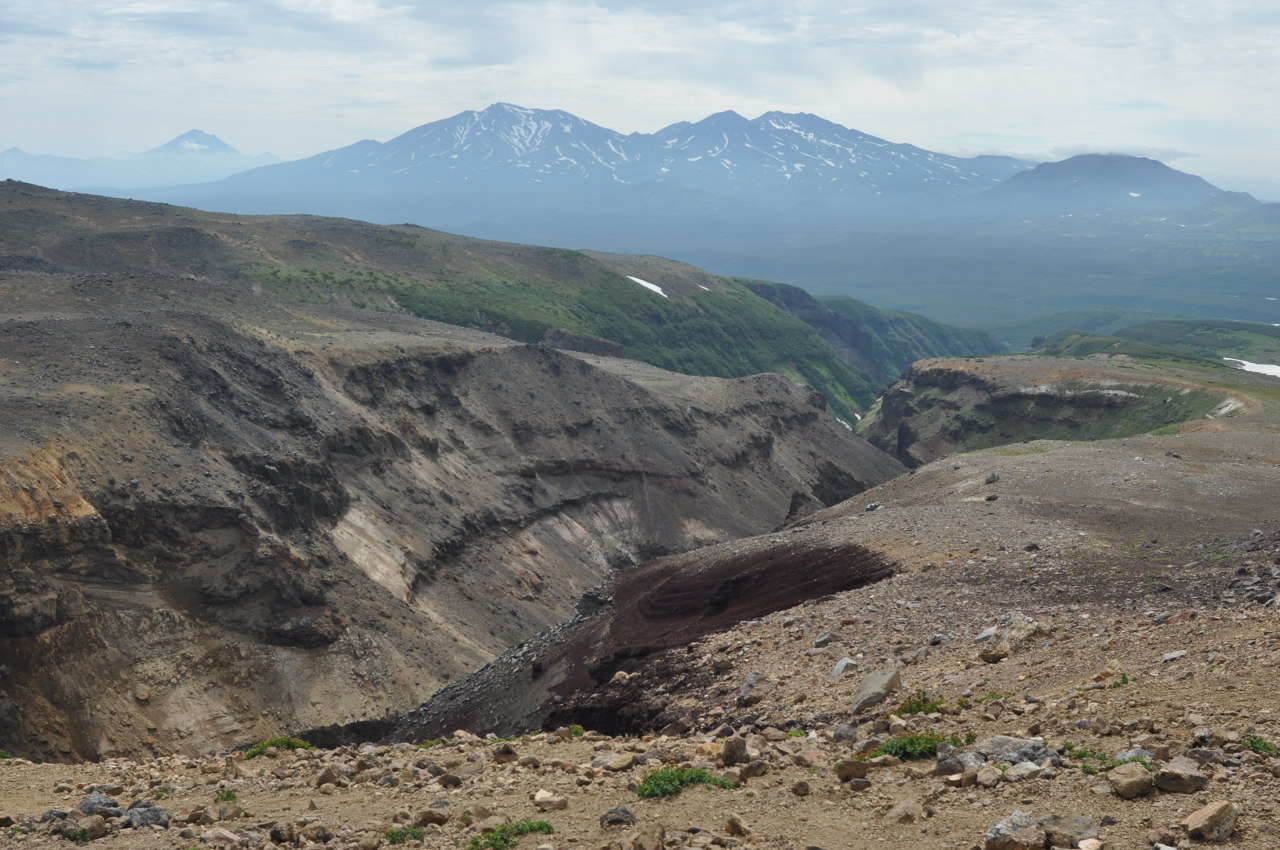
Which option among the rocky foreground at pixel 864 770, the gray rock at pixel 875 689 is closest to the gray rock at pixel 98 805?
the rocky foreground at pixel 864 770

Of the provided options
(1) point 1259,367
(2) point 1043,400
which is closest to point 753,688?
(2) point 1043,400

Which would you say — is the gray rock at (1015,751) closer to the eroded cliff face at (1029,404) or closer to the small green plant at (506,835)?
the small green plant at (506,835)

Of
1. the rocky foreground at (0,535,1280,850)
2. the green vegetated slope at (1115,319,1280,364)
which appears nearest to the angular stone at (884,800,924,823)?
the rocky foreground at (0,535,1280,850)

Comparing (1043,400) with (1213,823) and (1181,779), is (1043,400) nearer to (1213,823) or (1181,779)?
(1181,779)

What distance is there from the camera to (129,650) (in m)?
34.7

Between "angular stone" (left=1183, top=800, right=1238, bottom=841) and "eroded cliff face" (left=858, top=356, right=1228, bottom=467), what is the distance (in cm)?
7387

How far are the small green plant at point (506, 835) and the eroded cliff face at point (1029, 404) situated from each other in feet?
246

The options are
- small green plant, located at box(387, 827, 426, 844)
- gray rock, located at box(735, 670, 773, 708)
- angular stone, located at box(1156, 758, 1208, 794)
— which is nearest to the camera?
angular stone, located at box(1156, 758, 1208, 794)

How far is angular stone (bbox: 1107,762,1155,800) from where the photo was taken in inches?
464

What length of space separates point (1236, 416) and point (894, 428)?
1603 inches

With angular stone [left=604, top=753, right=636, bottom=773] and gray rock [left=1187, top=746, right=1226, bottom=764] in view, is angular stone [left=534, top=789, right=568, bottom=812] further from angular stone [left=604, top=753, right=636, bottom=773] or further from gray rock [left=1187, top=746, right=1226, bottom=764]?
gray rock [left=1187, top=746, right=1226, bottom=764]

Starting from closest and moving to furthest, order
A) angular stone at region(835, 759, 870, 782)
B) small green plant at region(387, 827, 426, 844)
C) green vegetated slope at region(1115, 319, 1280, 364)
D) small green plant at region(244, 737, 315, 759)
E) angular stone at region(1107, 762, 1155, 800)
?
1. angular stone at region(1107, 762, 1155, 800)
2. small green plant at region(387, 827, 426, 844)
3. angular stone at region(835, 759, 870, 782)
4. small green plant at region(244, 737, 315, 759)
5. green vegetated slope at region(1115, 319, 1280, 364)

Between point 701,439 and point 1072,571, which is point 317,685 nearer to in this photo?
point 1072,571

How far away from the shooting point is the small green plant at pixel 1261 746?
12.1m
